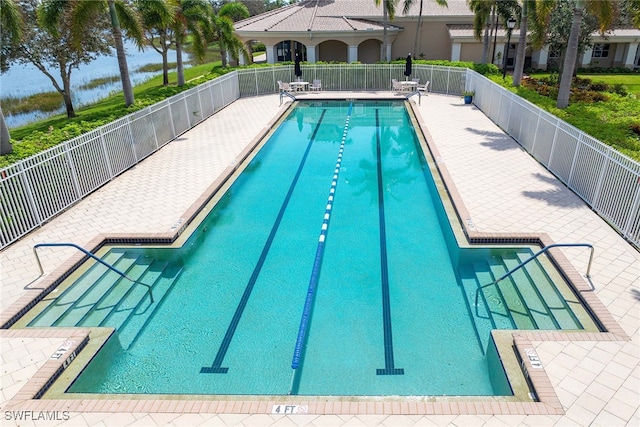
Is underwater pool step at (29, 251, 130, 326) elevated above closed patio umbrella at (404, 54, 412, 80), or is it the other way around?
closed patio umbrella at (404, 54, 412, 80)

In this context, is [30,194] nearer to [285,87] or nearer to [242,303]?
[242,303]

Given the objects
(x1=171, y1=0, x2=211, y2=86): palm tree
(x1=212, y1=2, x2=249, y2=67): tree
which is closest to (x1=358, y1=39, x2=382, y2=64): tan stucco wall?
(x1=212, y1=2, x2=249, y2=67): tree

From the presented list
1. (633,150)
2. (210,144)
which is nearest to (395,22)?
(210,144)

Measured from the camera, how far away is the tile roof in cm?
3244

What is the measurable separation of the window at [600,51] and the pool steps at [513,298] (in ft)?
110

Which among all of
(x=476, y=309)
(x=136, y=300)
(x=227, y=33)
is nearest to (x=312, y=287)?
(x=476, y=309)

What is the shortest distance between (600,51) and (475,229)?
33.6 m

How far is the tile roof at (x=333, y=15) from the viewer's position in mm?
32438

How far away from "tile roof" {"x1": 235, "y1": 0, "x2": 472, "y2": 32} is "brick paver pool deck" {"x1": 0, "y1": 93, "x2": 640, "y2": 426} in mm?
17988

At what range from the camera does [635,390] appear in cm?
538

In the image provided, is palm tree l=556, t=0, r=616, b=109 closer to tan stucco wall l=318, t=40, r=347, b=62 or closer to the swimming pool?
the swimming pool

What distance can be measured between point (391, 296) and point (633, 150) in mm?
6678

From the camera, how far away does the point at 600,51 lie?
113 ft

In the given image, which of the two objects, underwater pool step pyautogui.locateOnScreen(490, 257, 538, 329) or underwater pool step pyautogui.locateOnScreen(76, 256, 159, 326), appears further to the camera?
underwater pool step pyautogui.locateOnScreen(76, 256, 159, 326)
